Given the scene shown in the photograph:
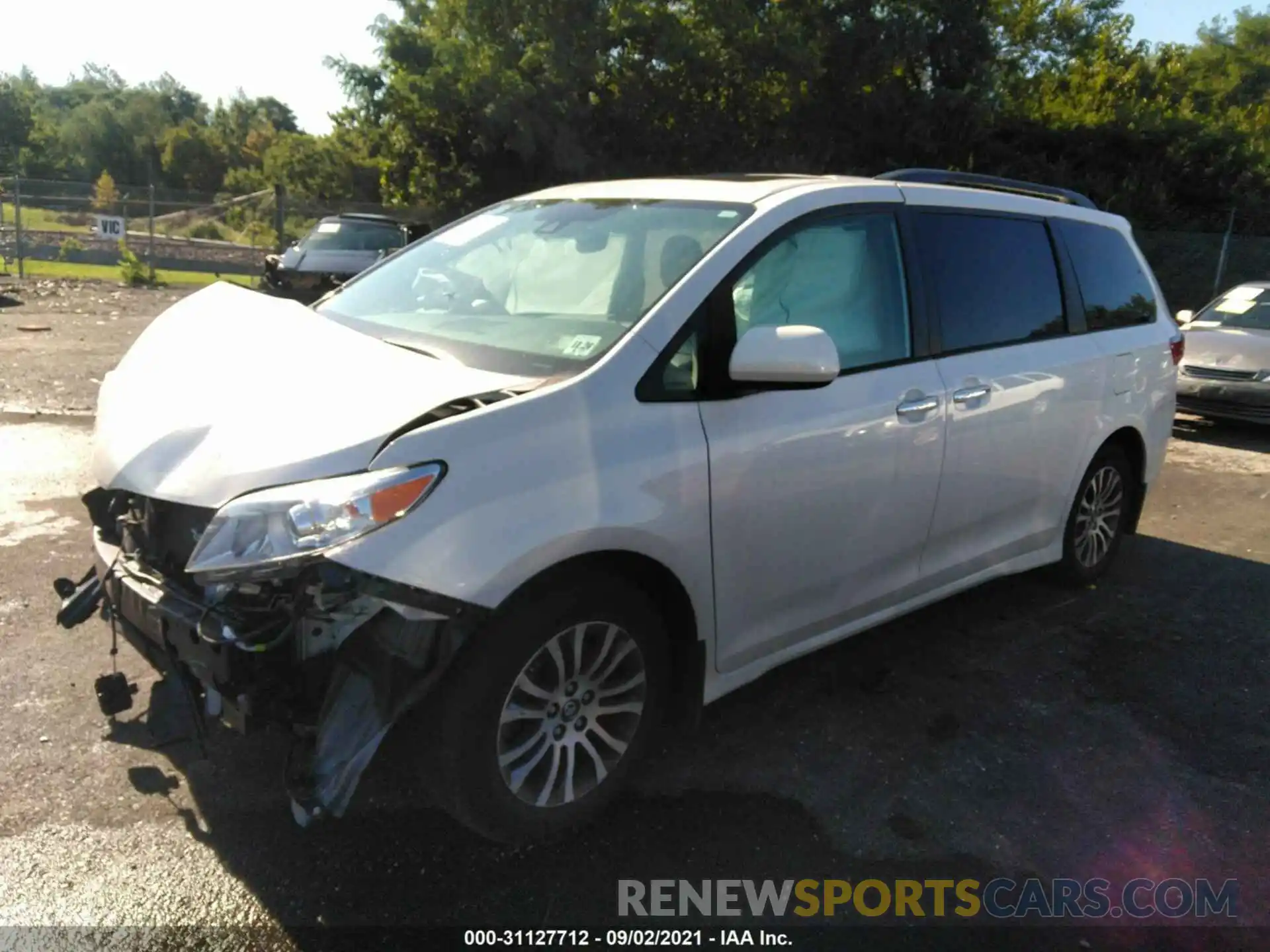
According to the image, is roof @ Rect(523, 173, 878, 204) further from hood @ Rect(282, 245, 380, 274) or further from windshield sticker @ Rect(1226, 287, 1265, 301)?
hood @ Rect(282, 245, 380, 274)

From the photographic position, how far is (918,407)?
12.1 feet

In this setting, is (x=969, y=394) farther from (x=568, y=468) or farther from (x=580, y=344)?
(x=568, y=468)

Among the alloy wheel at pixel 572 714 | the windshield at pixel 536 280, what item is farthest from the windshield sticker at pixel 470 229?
the alloy wheel at pixel 572 714

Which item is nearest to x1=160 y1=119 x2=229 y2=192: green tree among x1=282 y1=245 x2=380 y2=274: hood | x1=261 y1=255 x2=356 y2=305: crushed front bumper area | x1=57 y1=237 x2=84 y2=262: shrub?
x1=57 y1=237 x2=84 y2=262: shrub

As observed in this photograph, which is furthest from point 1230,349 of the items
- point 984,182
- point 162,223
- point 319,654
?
point 162,223

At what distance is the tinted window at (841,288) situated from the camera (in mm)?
3328

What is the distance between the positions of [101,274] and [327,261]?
35.0 feet

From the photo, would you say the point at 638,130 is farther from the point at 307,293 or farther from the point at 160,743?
the point at 160,743

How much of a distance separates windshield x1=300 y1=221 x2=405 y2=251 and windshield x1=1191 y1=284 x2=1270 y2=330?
Answer: 10809 millimetres

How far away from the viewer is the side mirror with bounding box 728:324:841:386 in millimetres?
2947

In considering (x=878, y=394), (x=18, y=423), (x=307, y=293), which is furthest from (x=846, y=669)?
(x=307, y=293)

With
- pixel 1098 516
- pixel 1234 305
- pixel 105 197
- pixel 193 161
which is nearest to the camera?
pixel 1098 516

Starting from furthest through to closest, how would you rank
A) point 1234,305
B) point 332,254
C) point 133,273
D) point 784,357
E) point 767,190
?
point 133,273 < point 332,254 < point 1234,305 < point 767,190 < point 784,357

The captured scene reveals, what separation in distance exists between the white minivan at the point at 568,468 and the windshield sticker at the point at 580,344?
0.02 metres
